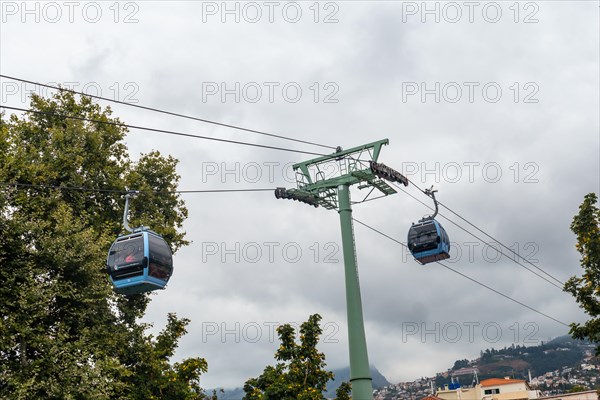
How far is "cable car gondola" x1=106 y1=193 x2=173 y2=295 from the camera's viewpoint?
20734 millimetres

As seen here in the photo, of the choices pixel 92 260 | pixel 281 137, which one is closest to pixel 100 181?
pixel 92 260

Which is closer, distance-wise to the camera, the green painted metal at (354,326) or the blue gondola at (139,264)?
the green painted metal at (354,326)

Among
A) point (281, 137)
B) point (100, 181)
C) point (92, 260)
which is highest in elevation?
point (100, 181)

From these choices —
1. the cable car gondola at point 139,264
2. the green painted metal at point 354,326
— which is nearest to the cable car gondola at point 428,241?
the green painted metal at point 354,326

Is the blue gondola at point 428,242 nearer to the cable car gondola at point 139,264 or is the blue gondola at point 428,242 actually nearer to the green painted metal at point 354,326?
the green painted metal at point 354,326

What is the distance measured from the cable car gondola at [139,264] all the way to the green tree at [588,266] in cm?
1386

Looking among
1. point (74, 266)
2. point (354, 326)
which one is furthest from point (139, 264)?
point (74, 266)

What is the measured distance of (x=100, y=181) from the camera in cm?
3612

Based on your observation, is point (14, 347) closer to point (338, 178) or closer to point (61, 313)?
point (61, 313)

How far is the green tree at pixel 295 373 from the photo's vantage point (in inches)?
1265

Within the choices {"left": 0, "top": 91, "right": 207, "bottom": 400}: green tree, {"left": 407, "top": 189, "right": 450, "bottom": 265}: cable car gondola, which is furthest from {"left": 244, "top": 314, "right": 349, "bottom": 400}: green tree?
{"left": 407, "top": 189, "right": 450, "bottom": 265}: cable car gondola

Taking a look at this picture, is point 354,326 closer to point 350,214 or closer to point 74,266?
point 350,214

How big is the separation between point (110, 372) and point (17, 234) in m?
6.77

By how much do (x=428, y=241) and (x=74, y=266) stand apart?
14640 millimetres
